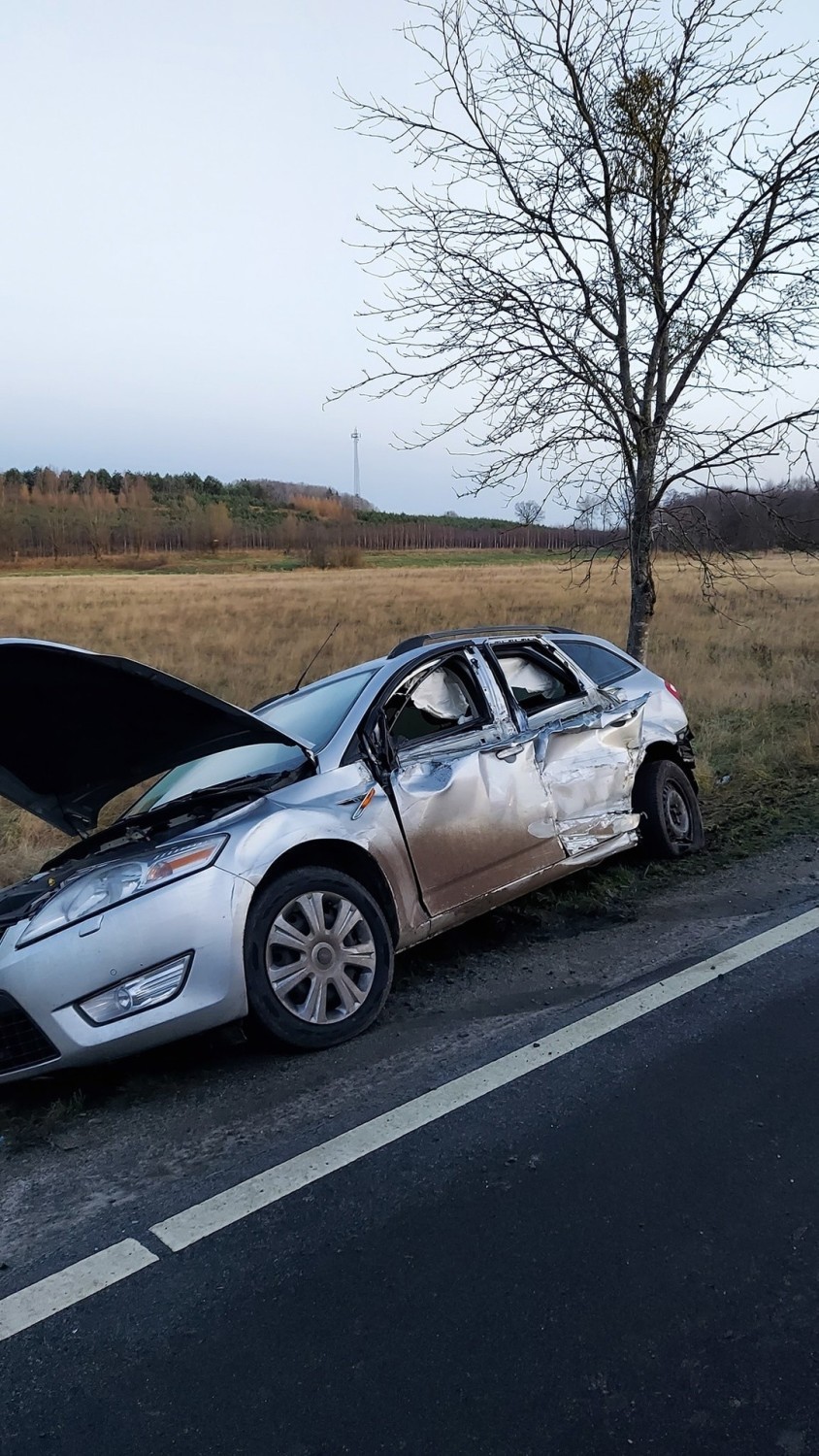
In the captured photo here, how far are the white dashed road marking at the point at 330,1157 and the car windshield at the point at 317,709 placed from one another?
1.65m

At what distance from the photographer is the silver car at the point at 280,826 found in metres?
3.64

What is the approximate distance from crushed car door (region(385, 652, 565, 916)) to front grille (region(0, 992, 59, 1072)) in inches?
65.2

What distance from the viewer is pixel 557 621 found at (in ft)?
77.4

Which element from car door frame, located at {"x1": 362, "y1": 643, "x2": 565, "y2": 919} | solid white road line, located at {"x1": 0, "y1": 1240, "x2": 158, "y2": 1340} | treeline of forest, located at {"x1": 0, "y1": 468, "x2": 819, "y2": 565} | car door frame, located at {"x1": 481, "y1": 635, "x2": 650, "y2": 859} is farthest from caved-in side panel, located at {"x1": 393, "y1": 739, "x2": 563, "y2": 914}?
treeline of forest, located at {"x1": 0, "y1": 468, "x2": 819, "y2": 565}

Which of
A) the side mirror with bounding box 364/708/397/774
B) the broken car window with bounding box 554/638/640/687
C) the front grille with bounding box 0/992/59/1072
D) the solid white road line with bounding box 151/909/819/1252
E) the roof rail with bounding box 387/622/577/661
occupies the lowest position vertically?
the solid white road line with bounding box 151/909/819/1252

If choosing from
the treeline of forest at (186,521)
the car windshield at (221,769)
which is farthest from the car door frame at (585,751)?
the treeline of forest at (186,521)

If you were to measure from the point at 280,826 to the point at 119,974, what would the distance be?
829 millimetres

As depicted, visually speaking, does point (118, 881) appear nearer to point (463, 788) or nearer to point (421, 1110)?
point (421, 1110)

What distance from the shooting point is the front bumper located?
355 cm

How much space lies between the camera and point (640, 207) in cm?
848

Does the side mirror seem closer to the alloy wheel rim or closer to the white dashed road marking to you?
the alloy wheel rim

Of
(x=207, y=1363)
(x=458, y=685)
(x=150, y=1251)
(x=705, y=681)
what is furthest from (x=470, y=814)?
(x=705, y=681)

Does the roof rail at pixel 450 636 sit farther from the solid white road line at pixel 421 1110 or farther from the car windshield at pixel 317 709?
the solid white road line at pixel 421 1110

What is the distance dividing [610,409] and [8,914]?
6862 millimetres
